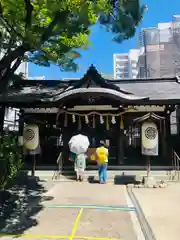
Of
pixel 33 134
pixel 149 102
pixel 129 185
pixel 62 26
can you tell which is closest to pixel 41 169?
pixel 33 134

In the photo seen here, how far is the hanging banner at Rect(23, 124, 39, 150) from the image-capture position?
10961mm

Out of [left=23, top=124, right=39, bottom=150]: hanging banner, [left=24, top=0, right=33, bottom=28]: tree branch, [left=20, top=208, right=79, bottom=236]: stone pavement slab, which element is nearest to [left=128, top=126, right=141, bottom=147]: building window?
[left=23, top=124, right=39, bottom=150]: hanging banner

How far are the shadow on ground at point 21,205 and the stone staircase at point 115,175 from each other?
5.15 ft

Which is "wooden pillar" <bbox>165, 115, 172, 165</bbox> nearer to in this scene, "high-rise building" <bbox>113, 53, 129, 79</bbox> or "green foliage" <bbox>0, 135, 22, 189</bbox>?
"green foliage" <bbox>0, 135, 22, 189</bbox>

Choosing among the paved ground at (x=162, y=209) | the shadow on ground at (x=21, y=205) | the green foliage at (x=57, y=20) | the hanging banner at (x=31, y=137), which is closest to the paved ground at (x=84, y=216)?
the shadow on ground at (x=21, y=205)

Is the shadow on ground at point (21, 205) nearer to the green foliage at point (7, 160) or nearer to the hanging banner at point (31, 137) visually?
the green foliage at point (7, 160)

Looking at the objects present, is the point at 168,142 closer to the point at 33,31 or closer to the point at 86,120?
the point at 86,120

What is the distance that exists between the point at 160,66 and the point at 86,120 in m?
26.2

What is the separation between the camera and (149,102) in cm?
1263

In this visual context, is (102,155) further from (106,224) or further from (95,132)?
(106,224)

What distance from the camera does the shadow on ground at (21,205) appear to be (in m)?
5.95

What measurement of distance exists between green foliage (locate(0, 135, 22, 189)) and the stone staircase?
4.65m

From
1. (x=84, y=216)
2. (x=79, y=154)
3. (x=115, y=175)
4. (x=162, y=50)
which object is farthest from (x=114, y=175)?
(x=162, y=50)

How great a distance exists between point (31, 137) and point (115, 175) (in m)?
4.39
